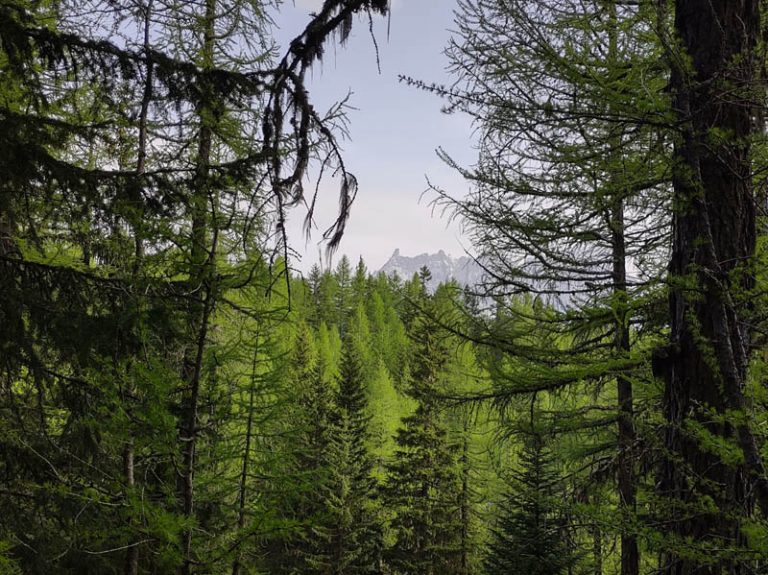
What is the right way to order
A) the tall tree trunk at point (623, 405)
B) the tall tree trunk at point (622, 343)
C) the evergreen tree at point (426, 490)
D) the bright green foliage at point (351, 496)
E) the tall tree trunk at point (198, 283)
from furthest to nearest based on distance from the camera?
the evergreen tree at point (426, 490)
the bright green foliage at point (351, 496)
the tall tree trunk at point (623, 405)
the tall tree trunk at point (622, 343)
the tall tree trunk at point (198, 283)

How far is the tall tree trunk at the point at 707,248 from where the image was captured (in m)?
2.71

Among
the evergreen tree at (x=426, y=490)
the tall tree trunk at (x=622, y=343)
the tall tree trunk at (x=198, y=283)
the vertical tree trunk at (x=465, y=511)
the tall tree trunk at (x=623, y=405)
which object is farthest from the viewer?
the vertical tree trunk at (x=465, y=511)

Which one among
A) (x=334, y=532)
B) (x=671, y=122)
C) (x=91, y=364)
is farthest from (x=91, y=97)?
(x=334, y=532)

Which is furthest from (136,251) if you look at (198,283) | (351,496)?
(351,496)

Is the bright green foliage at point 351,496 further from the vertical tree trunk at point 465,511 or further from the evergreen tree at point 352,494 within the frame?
the vertical tree trunk at point 465,511

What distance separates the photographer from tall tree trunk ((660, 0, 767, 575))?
8.91 feet

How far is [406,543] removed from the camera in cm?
1853

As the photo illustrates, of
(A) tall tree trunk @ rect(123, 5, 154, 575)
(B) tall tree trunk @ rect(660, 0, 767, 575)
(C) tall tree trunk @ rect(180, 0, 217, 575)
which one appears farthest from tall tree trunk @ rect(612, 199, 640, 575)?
(A) tall tree trunk @ rect(123, 5, 154, 575)

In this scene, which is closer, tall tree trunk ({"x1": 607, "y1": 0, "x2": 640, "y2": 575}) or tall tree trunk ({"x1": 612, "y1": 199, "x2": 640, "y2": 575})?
tall tree trunk ({"x1": 607, "y1": 0, "x2": 640, "y2": 575})

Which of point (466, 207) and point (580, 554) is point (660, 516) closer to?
point (466, 207)

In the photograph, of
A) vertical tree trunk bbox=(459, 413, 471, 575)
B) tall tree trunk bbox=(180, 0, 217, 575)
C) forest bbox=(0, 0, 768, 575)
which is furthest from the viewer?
vertical tree trunk bbox=(459, 413, 471, 575)

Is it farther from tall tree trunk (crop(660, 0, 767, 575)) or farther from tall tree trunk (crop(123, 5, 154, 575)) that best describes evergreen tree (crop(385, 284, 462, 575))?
tall tree trunk (crop(660, 0, 767, 575))

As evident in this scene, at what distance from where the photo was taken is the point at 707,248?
2672 mm

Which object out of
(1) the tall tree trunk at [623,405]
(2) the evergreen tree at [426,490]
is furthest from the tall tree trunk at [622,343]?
(2) the evergreen tree at [426,490]
